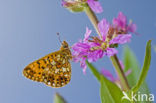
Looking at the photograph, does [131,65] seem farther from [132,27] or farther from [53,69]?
[53,69]

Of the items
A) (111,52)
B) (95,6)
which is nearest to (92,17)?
(95,6)

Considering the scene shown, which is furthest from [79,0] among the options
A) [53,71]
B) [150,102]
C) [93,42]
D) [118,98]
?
[150,102]

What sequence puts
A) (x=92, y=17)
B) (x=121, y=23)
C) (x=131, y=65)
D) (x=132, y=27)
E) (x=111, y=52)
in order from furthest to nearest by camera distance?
(x=131, y=65), (x=132, y=27), (x=121, y=23), (x=92, y=17), (x=111, y=52)

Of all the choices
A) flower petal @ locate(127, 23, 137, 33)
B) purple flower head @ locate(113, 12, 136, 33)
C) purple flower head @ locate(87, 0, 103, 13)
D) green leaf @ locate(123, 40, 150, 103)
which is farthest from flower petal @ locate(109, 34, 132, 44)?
green leaf @ locate(123, 40, 150, 103)

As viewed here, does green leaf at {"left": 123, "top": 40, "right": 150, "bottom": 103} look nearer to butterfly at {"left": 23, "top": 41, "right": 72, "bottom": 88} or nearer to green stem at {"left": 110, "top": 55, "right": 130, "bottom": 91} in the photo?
green stem at {"left": 110, "top": 55, "right": 130, "bottom": 91}

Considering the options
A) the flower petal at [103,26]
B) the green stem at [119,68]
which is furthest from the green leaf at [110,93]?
the flower petal at [103,26]

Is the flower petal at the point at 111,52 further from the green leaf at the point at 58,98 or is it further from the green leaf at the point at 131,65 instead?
the green leaf at the point at 131,65

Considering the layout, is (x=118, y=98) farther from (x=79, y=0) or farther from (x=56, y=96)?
(x=79, y=0)
